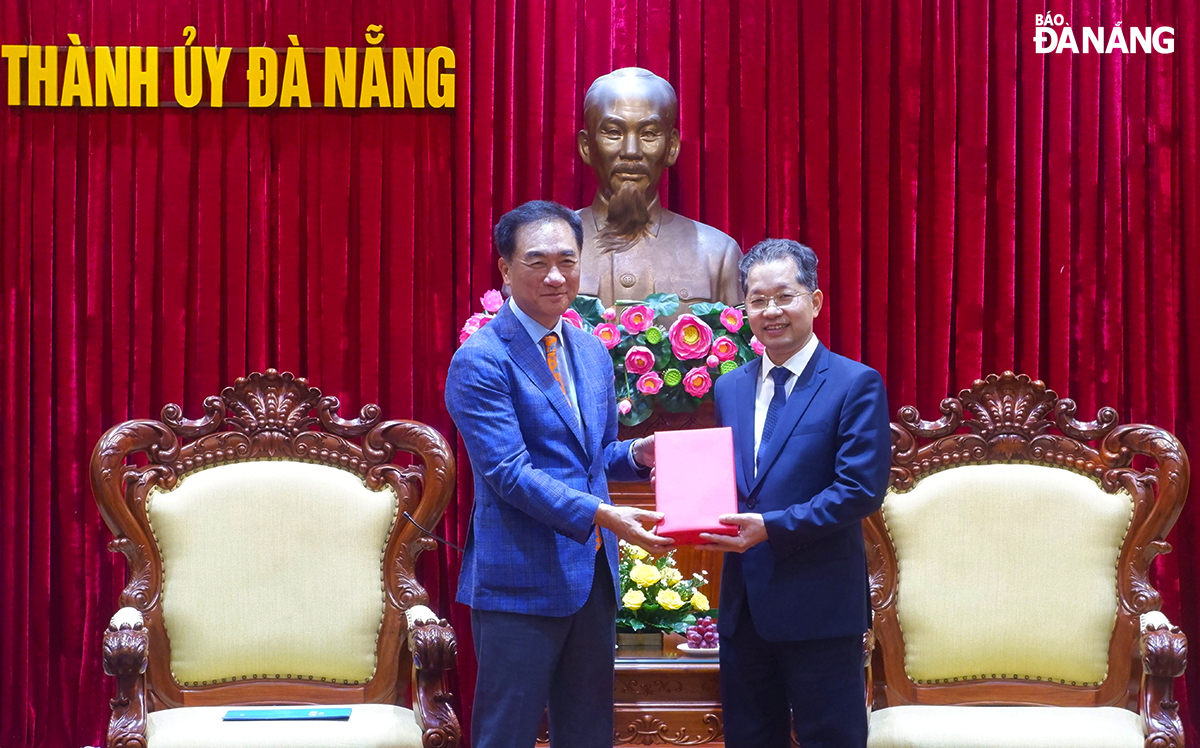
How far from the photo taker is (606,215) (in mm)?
3316

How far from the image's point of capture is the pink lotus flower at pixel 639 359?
281cm

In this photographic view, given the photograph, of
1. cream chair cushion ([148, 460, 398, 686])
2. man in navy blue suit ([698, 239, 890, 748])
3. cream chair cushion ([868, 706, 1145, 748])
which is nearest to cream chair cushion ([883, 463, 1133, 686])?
cream chair cushion ([868, 706, 1145, 748])

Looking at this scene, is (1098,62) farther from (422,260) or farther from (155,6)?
(155,6)

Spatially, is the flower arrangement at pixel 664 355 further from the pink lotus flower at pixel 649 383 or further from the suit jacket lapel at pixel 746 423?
the suit jacket lapel at pixel 746 423

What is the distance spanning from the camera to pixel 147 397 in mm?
3510

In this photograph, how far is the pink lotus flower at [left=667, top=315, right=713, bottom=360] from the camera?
279 centimetres

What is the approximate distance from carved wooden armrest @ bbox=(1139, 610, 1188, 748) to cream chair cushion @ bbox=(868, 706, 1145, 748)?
0.04m

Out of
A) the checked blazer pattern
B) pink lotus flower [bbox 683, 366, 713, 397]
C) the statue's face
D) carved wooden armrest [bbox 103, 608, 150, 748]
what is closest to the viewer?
the checked blazer pattern

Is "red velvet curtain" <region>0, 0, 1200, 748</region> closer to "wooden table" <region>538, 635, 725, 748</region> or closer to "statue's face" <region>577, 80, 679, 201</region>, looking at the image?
"statue's face" <region>577, 80, 679, 201</region>

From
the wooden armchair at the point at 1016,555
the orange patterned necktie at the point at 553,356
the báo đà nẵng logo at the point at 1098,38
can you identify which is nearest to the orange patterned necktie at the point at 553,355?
the orange patterned necktie at the point at 553,356

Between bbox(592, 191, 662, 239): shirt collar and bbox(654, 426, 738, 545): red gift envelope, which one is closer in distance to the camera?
bbox(654, 426, 738, 545): red gift envelope

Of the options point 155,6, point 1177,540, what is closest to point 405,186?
point 155,6

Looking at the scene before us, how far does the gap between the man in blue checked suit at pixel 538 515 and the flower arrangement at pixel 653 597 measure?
475 millimetres

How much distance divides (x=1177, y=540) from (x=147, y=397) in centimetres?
308
